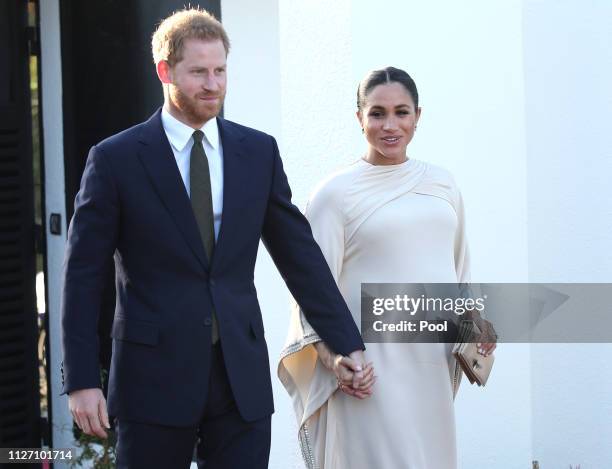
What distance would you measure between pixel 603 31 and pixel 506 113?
0.57 m

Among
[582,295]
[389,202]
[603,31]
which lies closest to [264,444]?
[389,202]

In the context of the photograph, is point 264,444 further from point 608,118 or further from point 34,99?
point 34,99

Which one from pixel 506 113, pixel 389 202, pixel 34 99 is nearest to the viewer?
pixel 389 202

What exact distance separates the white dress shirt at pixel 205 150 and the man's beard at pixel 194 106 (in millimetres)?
53

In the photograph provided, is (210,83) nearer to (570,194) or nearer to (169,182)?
(169,182)

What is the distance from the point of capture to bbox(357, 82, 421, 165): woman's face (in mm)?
3840

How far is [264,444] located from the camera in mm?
3479

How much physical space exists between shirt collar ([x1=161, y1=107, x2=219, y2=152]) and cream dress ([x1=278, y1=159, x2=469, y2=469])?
0.54m

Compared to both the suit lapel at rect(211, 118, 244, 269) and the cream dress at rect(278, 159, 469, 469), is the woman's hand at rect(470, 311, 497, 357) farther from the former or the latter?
the suit lapel at rect(211, 118, 244, 269)

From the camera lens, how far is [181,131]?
11.3 feet

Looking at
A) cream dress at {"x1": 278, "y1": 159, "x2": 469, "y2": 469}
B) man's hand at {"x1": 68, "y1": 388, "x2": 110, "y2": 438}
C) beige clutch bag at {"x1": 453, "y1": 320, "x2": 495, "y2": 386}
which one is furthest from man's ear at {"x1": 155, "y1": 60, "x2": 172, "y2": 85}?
beige clutch bag at {"x1": 453, "y1": 320, "x2": 495, "y2": 386}

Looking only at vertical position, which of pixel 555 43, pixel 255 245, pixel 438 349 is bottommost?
pixel 438 349

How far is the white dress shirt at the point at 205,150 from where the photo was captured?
11.3 feet

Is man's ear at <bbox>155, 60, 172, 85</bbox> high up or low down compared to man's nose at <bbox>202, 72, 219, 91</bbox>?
up
